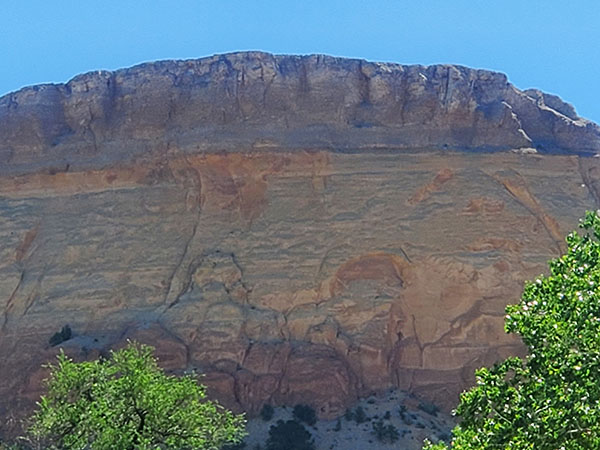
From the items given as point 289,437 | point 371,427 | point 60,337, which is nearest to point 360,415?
point 371,427

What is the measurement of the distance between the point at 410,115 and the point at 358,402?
12734 mm

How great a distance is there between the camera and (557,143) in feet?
119

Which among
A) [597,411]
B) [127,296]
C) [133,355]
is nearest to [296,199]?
[127,296]

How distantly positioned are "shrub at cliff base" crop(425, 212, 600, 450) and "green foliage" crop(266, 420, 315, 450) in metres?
17.0

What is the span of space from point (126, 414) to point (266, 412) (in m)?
13.1

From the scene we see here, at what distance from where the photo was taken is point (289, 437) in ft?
91.1

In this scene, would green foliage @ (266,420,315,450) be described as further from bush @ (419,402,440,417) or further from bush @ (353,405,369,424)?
bush @ (419,402,440,417)

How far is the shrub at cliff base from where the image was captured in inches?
368

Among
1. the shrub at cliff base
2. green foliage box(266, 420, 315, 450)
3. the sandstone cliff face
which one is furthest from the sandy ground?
the shrub at cliff base

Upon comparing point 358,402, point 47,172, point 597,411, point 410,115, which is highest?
point 410,115

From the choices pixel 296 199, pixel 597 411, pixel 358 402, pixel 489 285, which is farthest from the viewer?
pixel 296 199

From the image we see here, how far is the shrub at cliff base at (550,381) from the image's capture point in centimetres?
934

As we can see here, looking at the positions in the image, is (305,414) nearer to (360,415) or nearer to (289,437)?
(289,437)

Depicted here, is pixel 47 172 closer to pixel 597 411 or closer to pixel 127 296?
pixel 127 296
